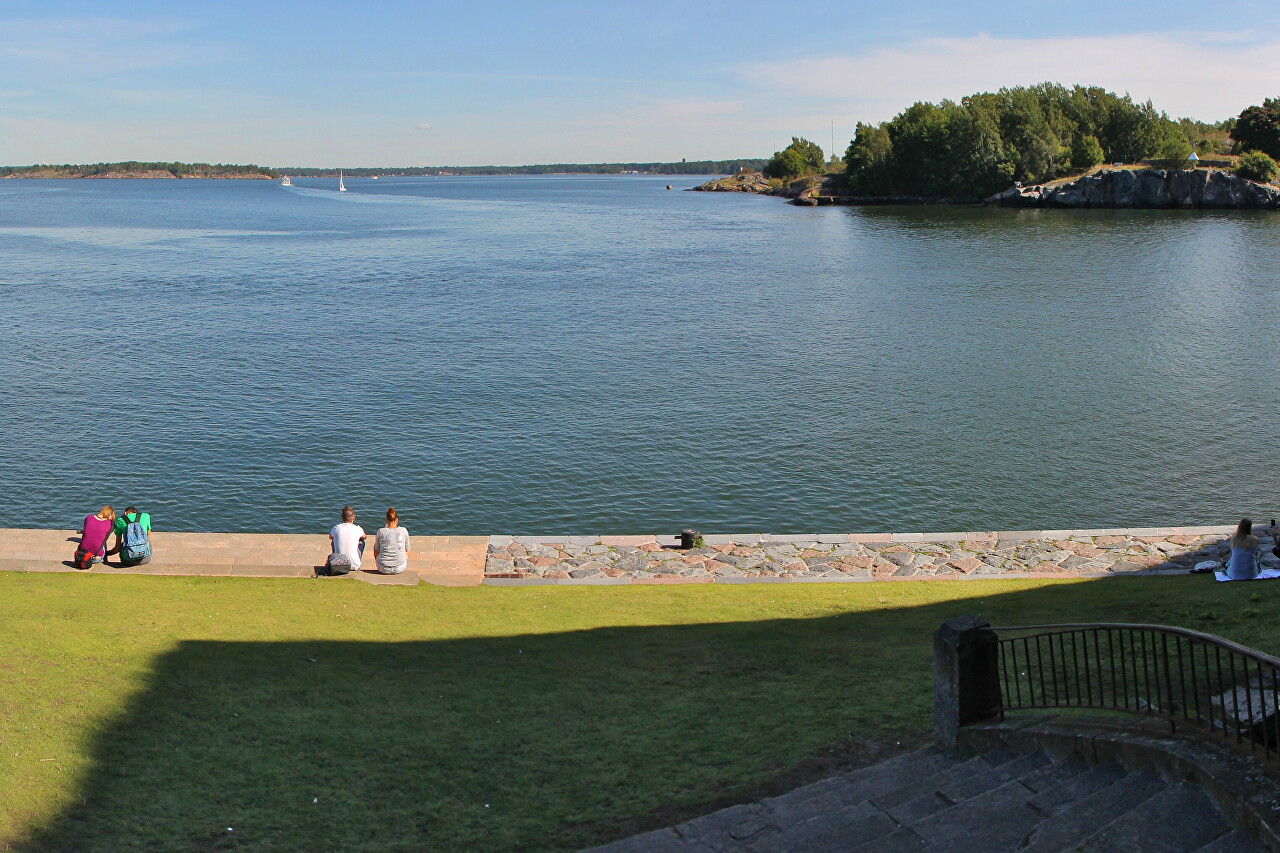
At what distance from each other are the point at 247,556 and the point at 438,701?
7.93 metres

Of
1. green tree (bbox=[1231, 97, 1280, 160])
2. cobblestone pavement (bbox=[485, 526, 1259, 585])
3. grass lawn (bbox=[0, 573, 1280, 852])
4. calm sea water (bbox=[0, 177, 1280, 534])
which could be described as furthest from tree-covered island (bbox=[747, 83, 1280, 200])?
grass lawn (bbox=[0, 573, 1280, 852])

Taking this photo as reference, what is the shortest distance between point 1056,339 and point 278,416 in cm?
3080

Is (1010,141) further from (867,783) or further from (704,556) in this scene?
(867,783)

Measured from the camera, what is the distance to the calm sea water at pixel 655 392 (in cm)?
2419

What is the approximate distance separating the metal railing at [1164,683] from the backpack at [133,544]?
12877 mm

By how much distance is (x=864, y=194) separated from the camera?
Result: 159625 mm

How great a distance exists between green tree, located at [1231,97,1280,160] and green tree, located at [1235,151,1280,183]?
10.9 m

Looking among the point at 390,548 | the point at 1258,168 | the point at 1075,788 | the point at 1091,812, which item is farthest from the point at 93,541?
the point at 1258,168

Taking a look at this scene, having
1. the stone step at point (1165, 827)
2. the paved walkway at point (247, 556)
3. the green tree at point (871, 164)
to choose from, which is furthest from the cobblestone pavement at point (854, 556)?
the green tree at point (871, 164)

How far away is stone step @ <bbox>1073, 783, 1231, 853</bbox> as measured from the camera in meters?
6.16

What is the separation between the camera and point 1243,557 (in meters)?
15.3

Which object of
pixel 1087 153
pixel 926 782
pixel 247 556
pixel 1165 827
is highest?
pixel 1087 153

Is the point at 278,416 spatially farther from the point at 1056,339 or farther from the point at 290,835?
the point at 1056,339

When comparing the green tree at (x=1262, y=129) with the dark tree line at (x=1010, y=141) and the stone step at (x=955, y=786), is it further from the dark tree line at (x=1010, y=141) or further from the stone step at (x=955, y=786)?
the stone step at (x=955, y=786)
